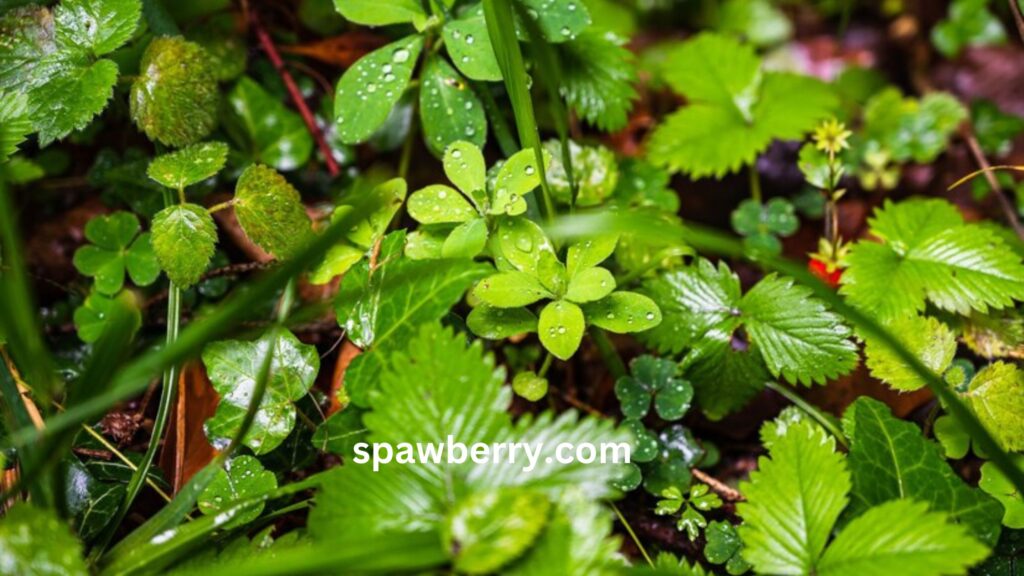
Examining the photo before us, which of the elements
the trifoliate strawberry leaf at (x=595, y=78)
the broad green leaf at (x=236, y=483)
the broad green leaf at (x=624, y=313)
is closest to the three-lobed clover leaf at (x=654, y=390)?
the broad green leaf at (x=624, y=313)

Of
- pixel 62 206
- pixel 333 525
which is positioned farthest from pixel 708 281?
pixel 62 206

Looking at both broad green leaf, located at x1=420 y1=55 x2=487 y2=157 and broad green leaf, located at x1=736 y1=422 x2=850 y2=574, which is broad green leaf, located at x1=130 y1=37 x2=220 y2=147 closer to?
broad green leaf, located at x1=420 y1=55 x2=487 y2=157

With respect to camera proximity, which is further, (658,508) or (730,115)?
(730,115)

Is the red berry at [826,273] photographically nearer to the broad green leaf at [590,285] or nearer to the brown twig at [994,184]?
the brown twig at [994,184]

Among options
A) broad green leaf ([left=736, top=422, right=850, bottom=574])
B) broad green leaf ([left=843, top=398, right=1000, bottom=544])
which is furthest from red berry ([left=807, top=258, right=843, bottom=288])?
broad green leaf ([left=736, top=422, right=850, bottom=574])

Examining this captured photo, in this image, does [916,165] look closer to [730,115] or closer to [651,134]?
[730,115]

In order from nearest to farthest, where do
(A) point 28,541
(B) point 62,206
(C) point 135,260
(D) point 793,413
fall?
(A) point 28,541 < (D) point 793,413 < (C) point 135,260 < (B) point 62,206

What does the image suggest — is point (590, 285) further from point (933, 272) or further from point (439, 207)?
point (933, 272)

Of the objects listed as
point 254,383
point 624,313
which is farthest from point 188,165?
point 624,313
